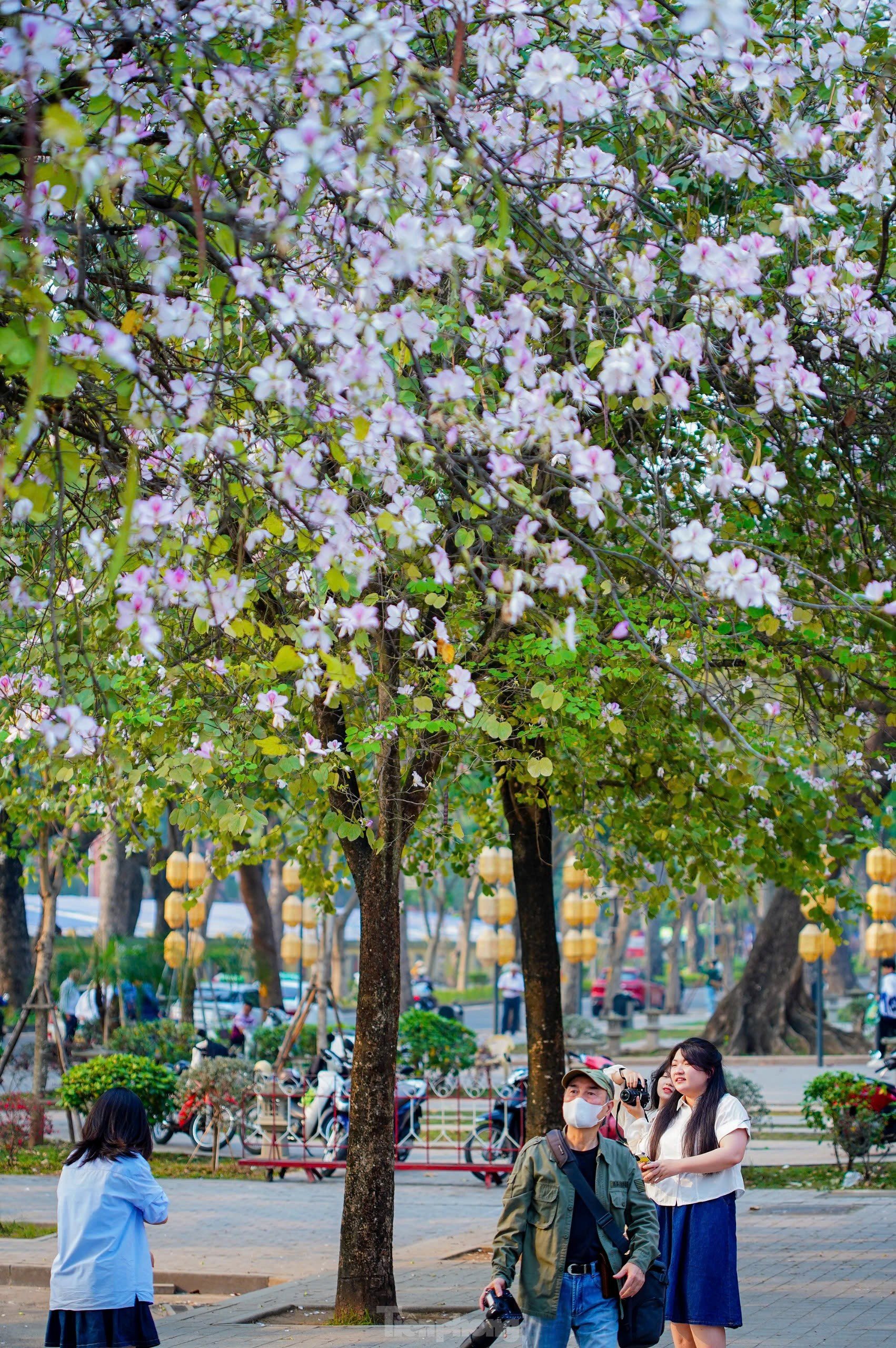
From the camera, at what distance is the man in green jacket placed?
5.66m

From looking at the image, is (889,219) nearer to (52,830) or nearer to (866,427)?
(866,427)

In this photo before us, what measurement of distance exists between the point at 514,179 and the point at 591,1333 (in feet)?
13.7

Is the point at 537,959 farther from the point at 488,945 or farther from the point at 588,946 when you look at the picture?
the point at 588,946

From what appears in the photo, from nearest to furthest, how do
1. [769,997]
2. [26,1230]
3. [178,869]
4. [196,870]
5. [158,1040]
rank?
[26,1230] < [158,1040] < [178,869] < [196,870] < [769,997]

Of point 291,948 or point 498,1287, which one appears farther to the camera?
point 291,948

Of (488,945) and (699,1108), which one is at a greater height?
(488,945)

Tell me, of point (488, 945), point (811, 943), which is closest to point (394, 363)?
point (811, 943)

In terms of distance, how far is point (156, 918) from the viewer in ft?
119

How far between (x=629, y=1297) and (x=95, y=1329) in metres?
2.14

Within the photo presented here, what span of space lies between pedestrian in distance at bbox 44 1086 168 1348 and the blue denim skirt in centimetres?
202

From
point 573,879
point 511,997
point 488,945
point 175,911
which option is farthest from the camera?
point 511,997

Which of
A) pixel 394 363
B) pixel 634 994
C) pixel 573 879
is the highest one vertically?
pixel 394 363

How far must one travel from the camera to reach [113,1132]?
638cm

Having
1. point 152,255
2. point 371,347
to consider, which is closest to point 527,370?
point 371,347
